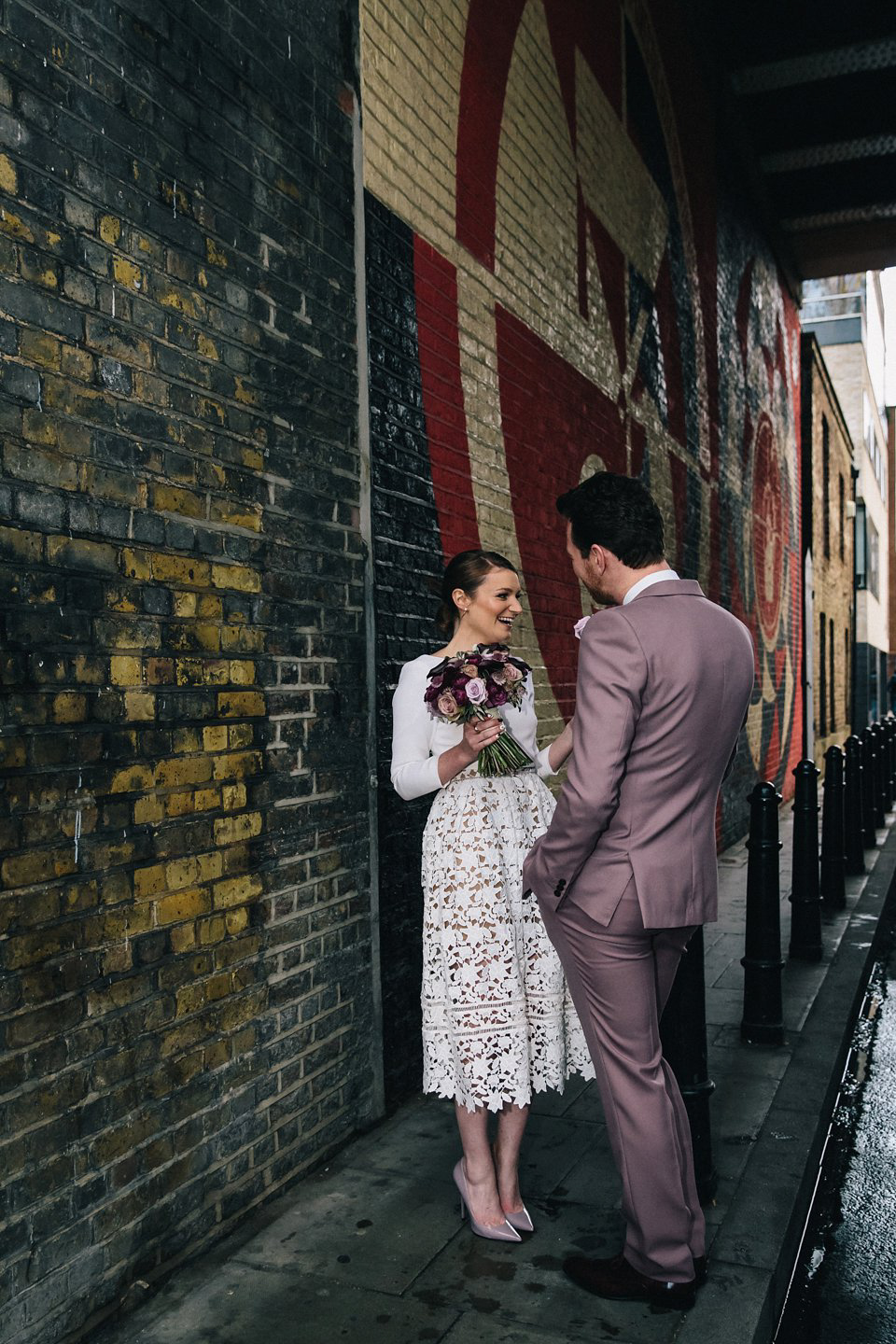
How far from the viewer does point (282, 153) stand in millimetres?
3688

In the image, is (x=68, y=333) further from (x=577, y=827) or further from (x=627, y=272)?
(x=627, y=272)

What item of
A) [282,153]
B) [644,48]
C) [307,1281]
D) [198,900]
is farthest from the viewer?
[644,48]

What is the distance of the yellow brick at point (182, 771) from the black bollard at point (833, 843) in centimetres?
572

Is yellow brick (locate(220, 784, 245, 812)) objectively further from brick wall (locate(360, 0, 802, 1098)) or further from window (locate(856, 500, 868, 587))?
window (locate(856, 500, 868, 587))

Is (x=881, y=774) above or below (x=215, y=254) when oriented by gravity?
below

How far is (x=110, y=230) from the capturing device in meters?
2.82

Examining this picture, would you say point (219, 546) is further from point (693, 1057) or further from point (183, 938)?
point (693, 1057)

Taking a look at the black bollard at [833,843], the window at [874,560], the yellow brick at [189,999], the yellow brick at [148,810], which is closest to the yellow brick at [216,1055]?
the yellow brick at [189,999]

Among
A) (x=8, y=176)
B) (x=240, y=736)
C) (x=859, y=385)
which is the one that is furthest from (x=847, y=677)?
(x=8, y=176)

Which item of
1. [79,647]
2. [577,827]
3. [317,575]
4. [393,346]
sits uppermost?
[393,346]

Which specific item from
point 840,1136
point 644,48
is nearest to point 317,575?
point 840,1136

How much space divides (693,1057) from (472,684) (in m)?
1.42

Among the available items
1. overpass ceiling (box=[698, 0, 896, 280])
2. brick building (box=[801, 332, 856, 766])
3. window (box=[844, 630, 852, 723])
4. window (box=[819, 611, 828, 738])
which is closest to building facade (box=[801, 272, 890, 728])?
window (box=[844, 630, 852, 723])

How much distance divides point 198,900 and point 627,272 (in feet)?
21.8
